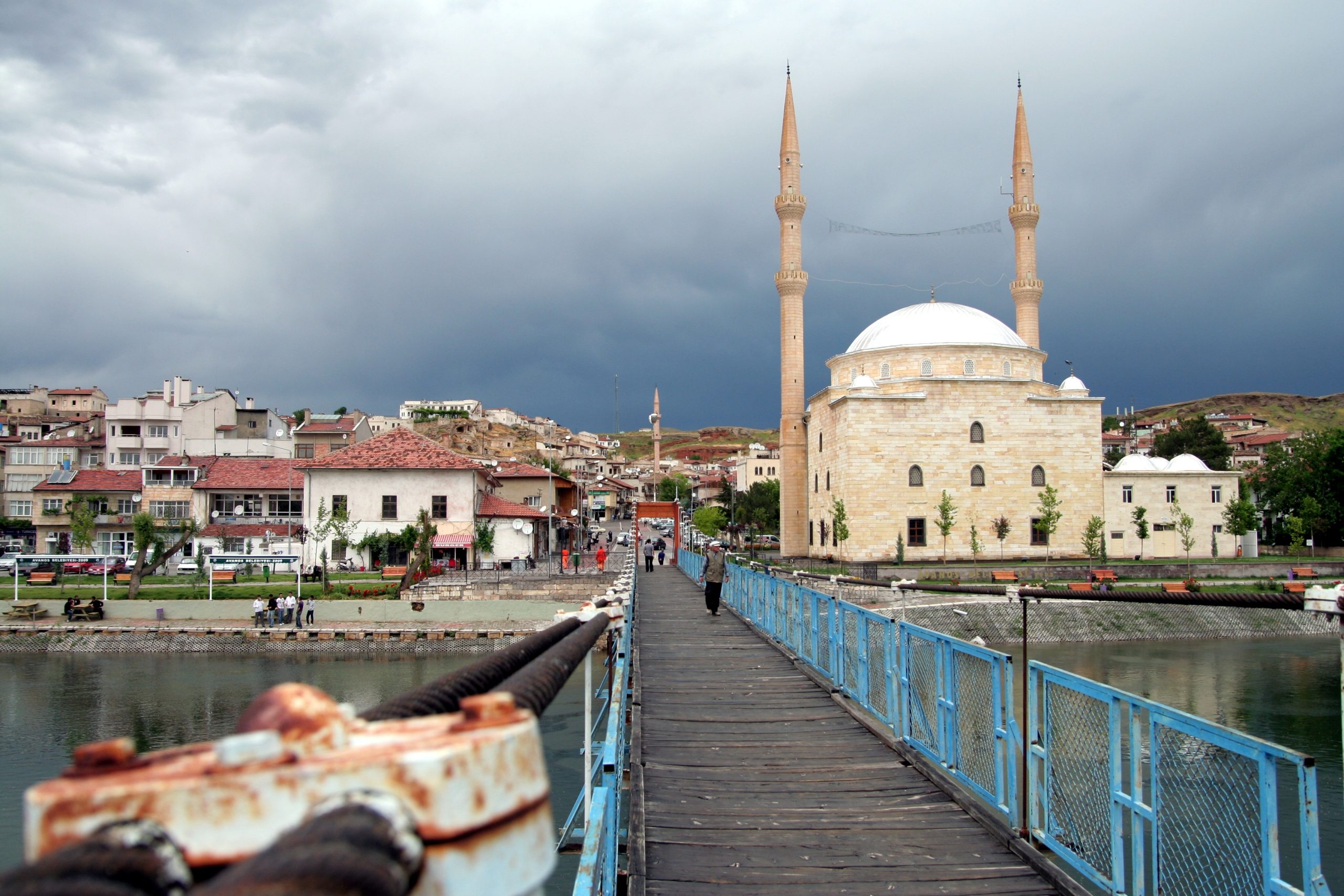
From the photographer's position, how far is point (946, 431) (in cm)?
3709

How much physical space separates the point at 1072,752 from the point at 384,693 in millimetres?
19171

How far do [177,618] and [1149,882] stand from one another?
87.7 feet

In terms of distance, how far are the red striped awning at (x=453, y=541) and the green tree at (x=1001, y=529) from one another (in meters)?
21.0

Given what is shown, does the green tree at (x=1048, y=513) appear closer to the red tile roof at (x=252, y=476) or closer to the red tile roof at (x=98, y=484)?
the red tile roof at (x=252, y=476)

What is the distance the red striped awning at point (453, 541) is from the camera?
109ft

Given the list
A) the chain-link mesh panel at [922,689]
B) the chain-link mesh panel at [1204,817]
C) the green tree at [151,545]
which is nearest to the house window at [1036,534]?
the chain-link mesh panel at [1204,817]

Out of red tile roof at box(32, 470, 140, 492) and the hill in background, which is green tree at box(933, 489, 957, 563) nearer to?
red tile roof at box(32, 470, 140, 492)

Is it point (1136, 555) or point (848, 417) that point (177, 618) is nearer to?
point (848, 417)

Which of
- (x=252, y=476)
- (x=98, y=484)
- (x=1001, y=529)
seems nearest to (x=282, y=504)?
(x=252, y=476)

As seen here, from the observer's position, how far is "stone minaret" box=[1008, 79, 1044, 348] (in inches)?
1640

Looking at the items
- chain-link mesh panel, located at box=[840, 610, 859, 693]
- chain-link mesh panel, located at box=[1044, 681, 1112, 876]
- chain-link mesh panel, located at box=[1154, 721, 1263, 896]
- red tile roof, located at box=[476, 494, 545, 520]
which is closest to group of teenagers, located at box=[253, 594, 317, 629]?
red tile roof, located at box=[476, 494, 545, 520]

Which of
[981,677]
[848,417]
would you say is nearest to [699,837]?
[981,677]

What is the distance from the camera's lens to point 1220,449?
2413 inches

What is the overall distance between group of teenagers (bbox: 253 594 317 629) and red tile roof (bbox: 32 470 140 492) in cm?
1773
